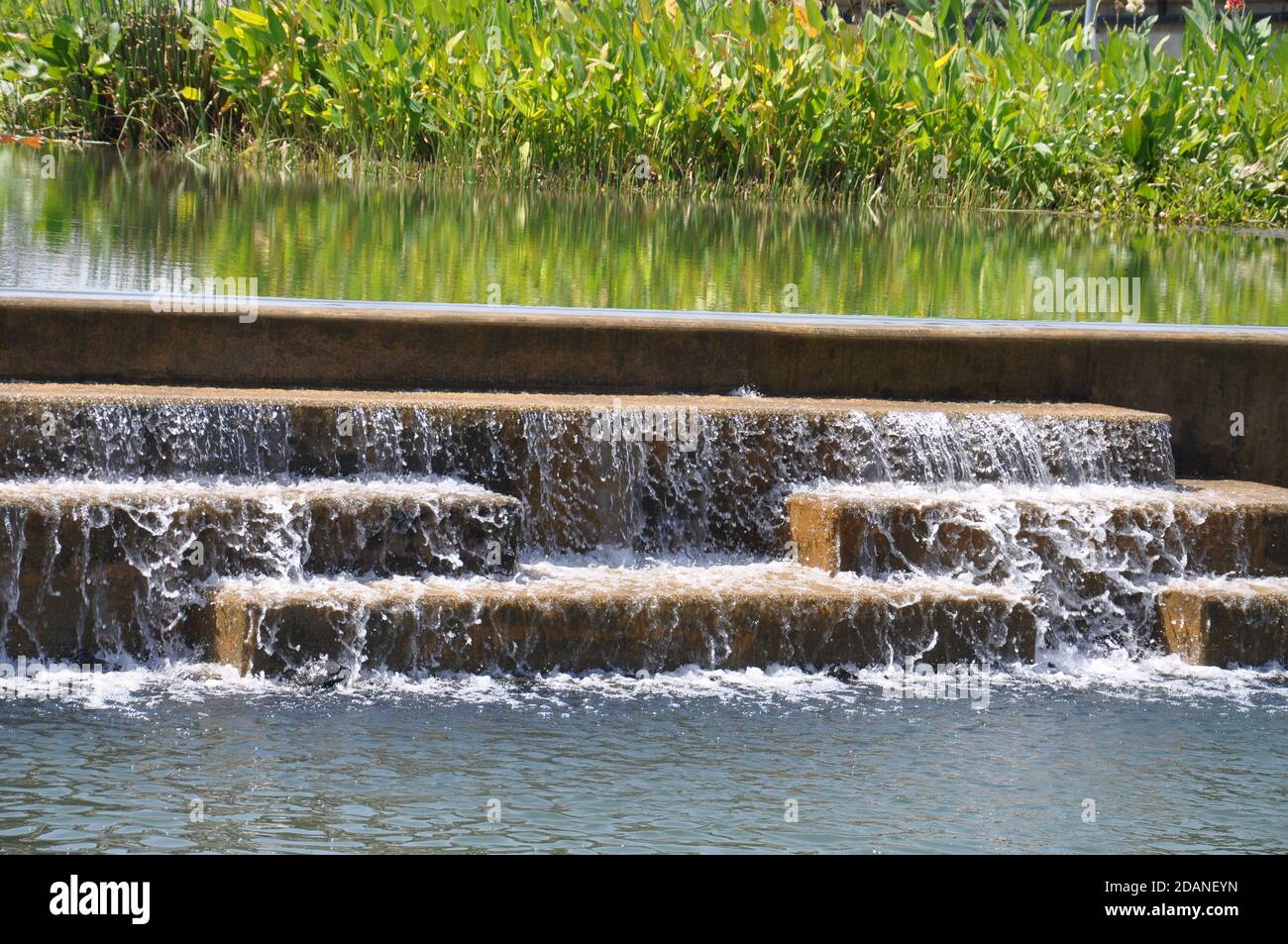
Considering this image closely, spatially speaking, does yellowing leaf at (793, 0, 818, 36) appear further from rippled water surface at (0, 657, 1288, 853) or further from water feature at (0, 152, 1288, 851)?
rippled water surface at (0, 657, 1288, 853)

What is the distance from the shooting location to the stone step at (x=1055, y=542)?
6449mm

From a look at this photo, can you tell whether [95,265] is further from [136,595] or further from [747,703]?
[747,703]

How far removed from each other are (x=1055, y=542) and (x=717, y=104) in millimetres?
8421

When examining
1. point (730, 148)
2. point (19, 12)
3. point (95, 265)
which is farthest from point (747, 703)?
point (19, 12)

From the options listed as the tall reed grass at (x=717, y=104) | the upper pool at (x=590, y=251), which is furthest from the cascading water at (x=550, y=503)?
the tall reed grass at (x=717, y=104)

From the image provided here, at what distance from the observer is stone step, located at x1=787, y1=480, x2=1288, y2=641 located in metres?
6.45

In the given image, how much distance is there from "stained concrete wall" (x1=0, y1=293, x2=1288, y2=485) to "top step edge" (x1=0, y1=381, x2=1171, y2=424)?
0.33ft

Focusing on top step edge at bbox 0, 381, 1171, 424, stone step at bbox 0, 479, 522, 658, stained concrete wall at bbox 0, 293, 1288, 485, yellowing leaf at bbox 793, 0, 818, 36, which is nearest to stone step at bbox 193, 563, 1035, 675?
stone step at bbox 0, 479, 522, 658

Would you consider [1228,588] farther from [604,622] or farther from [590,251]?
[590,251]

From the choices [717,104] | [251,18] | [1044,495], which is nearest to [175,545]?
[1044,495]

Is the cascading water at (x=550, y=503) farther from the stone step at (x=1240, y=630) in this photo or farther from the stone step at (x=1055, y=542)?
the stone step at (x=1240, y=630)

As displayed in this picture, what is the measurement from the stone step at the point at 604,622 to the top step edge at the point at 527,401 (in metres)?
0.78

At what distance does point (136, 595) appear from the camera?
18.9 feet

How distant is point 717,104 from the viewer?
47.1ft
